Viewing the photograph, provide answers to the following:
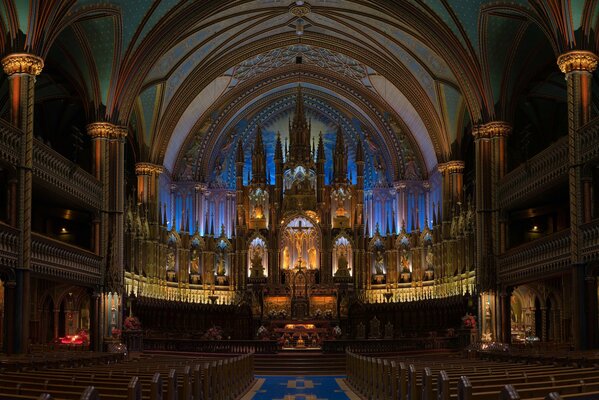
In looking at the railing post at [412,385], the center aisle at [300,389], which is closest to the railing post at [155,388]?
the railing post at [412,385]

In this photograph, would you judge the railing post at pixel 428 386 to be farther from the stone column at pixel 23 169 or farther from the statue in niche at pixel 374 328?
the statue in niche at pixel 374 328

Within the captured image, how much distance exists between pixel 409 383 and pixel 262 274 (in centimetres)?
2976

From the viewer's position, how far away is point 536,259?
2606 cm

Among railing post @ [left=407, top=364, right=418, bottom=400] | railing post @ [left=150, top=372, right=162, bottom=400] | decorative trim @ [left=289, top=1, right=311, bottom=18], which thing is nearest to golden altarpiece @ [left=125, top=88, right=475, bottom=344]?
decorative trim @ [left=289, top=1, right=311, bottom=18]

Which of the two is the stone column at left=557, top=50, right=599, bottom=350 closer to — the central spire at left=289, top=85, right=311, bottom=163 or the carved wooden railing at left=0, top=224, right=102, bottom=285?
the carved wooden railing at left=0, top=224, right=102, bottom=285

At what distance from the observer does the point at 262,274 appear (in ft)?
133

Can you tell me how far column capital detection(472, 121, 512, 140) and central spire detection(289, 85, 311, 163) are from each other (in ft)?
40.4

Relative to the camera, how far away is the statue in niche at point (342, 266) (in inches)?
1577

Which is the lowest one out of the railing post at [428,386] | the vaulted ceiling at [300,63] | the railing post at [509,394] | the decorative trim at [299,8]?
the railing post at [428,386]

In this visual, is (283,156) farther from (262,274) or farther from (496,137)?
(496,137)

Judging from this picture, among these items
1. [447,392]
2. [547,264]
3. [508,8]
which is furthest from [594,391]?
[508,8]

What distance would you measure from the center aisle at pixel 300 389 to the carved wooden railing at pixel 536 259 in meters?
7.51

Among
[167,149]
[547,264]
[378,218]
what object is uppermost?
[167,149]

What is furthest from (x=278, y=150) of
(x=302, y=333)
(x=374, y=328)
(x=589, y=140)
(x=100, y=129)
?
(x=589, y=140)
